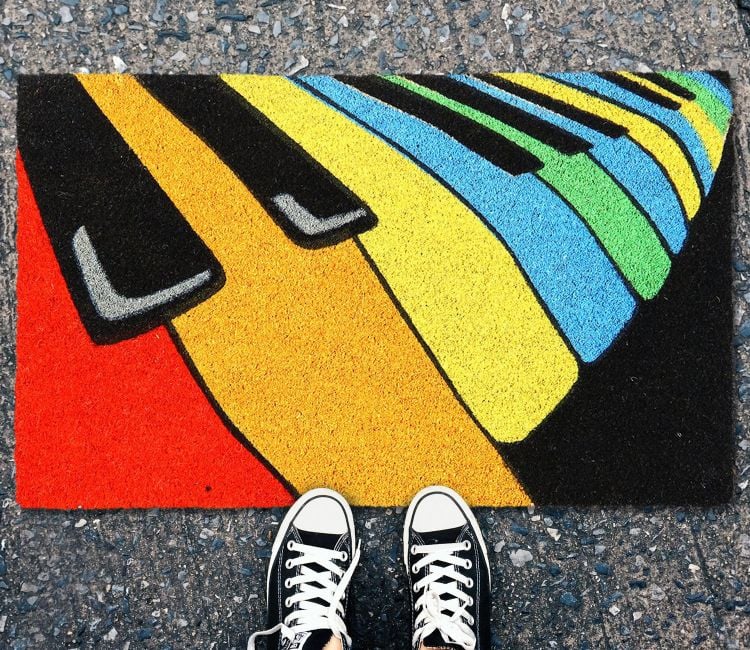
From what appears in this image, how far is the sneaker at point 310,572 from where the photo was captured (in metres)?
1.04

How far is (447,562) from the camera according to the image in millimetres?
1061

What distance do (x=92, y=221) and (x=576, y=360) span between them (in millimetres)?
1001

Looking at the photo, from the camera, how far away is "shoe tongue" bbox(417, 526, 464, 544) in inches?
41.2

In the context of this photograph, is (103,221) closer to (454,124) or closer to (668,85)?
(454,124)

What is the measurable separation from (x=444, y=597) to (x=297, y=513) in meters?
0.34

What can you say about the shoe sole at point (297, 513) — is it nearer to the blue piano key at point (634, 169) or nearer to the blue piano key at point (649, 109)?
the blue piano key at point (634, 169)

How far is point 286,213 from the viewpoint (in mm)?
1077

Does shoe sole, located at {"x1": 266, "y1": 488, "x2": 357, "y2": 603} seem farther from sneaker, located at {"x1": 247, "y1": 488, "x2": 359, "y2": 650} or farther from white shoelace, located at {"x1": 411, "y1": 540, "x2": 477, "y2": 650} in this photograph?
white shoelace, located at {"x1": 411, "y1": 540, "x2": 477, "y2": 650}

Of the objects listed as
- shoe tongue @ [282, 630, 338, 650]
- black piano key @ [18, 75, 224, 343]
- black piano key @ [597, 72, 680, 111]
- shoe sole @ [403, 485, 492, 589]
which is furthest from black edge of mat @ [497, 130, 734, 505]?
black piano key @ [18, 75, 224, 343]

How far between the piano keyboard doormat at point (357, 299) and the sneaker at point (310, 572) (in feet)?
0.18

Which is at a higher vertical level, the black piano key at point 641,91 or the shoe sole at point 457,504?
the black piano key at point 641,91

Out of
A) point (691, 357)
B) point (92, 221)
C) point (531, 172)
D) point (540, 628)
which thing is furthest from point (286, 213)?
point (540, 628)

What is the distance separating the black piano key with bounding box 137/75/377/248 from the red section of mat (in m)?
0.36

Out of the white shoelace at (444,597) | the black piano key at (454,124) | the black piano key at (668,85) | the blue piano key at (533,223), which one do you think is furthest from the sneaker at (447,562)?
the black piano key at (668,85)
